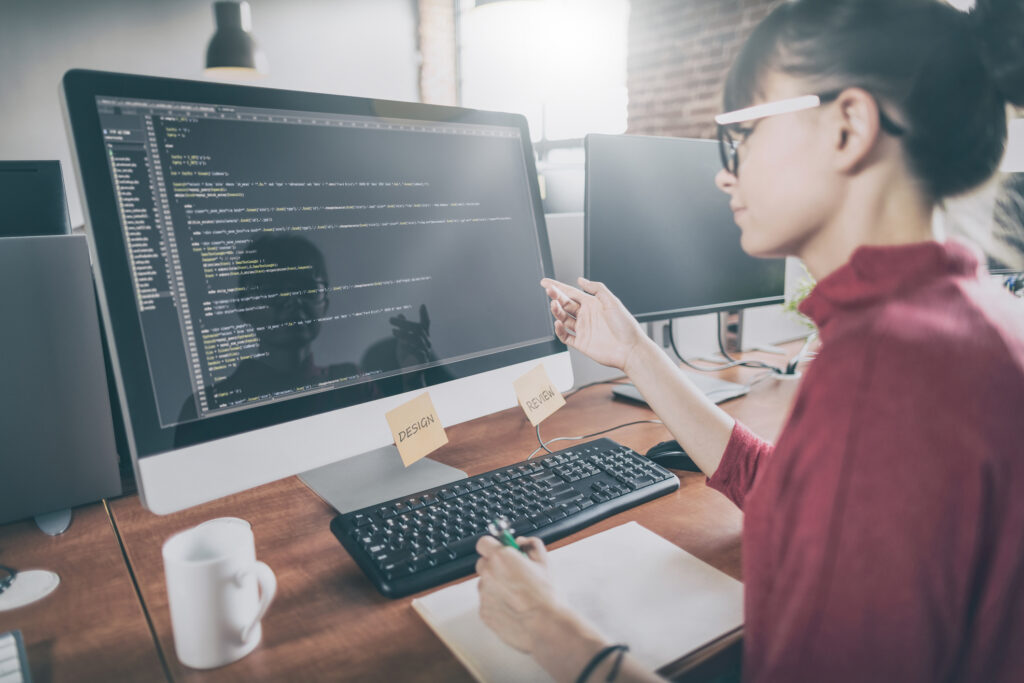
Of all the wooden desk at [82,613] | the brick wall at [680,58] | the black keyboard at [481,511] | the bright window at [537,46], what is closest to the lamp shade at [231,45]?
the bright window at [537,46]

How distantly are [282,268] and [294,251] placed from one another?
22 mm

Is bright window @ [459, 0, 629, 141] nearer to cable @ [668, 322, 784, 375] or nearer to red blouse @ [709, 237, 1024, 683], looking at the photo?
cable @ [668, 322, 784, 375]

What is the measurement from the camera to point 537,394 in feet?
2.82

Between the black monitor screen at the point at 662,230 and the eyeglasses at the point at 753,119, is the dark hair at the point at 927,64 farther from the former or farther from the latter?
the black monitor screen at the point at 662,230

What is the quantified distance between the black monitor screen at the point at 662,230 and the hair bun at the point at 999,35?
1.91 ft

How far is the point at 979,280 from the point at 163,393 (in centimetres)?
66

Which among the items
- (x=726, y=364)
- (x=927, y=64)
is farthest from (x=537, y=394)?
(x=726, y=364)

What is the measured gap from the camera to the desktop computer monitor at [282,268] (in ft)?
1.85

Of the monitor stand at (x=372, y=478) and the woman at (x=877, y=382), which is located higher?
the woman at (x=877, y=382)

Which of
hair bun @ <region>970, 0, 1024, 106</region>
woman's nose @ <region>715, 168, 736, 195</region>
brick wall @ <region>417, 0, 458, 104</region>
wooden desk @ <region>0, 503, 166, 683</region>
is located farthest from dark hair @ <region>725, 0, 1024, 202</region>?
brick wall @ <region>417, 0, 458, 104</region>

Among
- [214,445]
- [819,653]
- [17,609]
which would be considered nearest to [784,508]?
[819,653]

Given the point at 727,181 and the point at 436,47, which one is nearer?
the point at 727,181

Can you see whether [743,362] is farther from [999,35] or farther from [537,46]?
[537,46]

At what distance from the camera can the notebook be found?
0.49m
